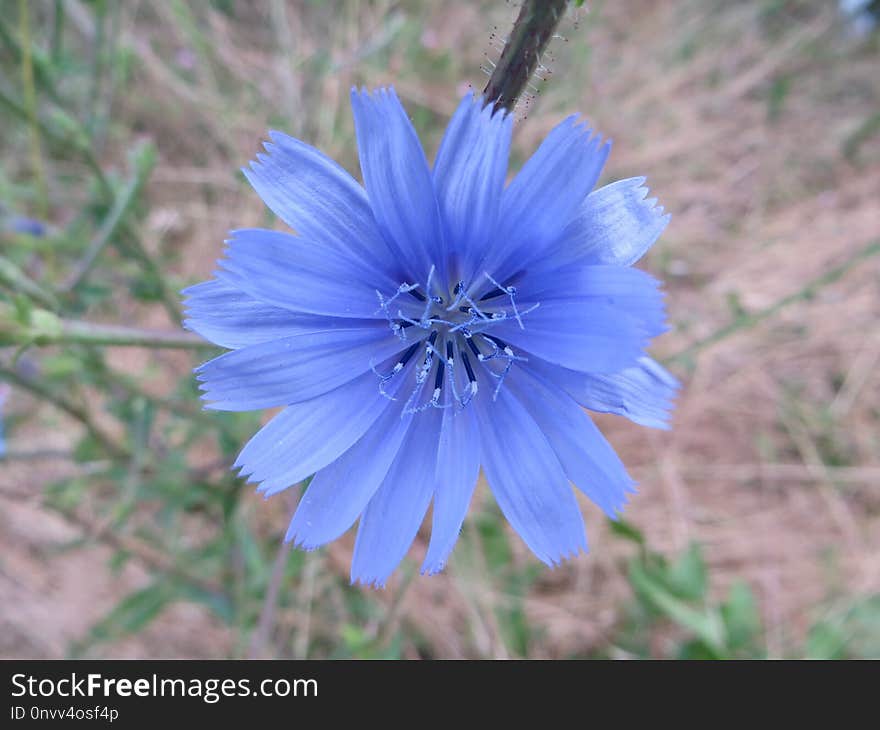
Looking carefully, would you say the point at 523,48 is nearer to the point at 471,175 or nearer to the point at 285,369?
the point at 471,175

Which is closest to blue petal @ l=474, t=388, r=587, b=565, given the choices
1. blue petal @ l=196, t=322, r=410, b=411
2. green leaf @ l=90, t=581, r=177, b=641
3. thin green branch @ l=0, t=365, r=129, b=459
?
blue petal @ l=196, t=322, r=410, b=411

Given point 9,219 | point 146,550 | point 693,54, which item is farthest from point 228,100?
point 693,54

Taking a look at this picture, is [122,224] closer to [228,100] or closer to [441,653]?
[228,100]

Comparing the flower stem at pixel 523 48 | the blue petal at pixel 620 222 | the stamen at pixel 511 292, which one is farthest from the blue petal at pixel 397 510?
the flower stem at pixel 523 48

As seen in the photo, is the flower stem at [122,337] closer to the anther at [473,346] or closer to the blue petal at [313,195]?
the blue petal at [313,195]

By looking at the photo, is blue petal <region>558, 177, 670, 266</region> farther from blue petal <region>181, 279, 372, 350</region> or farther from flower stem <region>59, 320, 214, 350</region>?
flower stem <region>59, 320, 214, 350</region>

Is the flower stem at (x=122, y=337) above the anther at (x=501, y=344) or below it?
above
